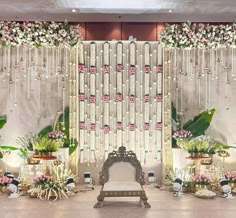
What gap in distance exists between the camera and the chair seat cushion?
7168 millimetres

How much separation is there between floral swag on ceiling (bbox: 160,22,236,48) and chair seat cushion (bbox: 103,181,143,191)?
327cm

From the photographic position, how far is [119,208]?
23.5ft

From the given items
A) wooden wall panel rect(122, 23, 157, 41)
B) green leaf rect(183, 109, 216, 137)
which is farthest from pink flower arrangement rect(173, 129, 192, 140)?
wooden wall panel rect(122, 23, 157, 41)

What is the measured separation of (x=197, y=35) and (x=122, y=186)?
3.71 meters

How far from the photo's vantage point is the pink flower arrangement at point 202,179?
826cm

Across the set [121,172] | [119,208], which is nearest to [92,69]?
[121,172]

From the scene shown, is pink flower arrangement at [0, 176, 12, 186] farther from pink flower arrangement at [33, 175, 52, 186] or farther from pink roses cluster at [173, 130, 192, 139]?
pink roses cluster at [173, 130, 192, 139]

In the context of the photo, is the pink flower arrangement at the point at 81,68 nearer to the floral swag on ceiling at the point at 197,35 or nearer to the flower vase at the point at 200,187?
the floral swag on ceiling at the point at 197,35

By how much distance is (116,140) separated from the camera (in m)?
9.66

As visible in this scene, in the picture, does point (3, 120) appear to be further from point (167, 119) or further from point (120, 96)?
point (167, 119)

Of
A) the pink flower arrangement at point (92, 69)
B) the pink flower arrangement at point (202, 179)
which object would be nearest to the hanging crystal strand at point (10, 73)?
the pink flower arrangement at point (92, 69)

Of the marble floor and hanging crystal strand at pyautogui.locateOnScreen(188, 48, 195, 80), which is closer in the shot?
the marble floor

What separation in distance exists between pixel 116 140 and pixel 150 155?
808 millimetres

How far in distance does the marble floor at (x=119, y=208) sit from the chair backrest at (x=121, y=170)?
0.37 metres
